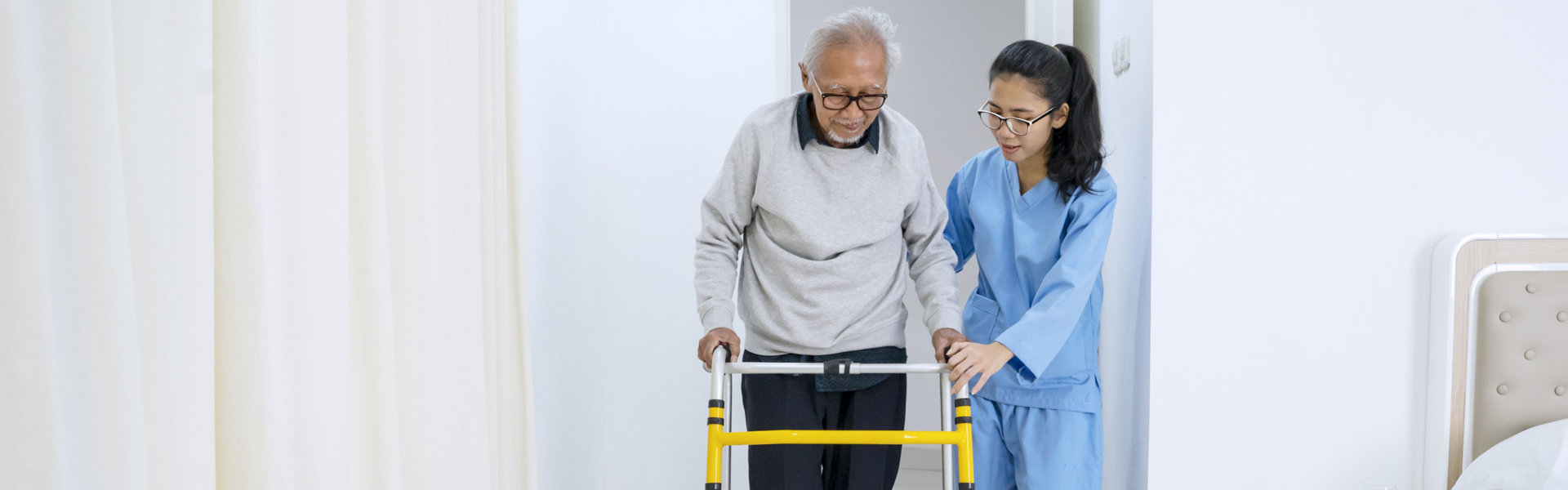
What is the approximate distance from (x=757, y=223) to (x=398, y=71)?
2.36 feet

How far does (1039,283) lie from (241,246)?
138cm

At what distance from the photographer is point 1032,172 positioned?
1.85 m

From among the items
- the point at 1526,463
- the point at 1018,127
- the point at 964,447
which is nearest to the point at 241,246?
the point at 964,447

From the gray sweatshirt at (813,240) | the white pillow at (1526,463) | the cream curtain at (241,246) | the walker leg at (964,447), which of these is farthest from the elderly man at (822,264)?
the white pillow at (1526,463)

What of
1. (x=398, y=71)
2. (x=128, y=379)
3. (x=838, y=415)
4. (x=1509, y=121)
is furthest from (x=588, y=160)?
(x=1509, y=121)

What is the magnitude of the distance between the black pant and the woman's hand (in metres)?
0.19

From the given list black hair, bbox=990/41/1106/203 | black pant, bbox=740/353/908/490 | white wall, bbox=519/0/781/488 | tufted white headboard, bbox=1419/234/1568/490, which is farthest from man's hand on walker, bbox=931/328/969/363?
white wall, bbox=519/0/781/488

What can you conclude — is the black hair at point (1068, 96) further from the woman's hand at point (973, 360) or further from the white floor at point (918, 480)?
the white floor at point (918, 480)

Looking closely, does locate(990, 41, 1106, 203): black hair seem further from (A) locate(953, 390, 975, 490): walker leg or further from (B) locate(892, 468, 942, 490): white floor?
(B) locate(892, 468, 942, 490): white floor

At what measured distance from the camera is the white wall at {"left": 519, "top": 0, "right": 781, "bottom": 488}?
2584mm

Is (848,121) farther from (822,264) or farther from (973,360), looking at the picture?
(973,360)

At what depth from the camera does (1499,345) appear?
1.71 meters

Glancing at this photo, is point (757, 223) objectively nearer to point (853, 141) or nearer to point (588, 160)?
point (853, 141)

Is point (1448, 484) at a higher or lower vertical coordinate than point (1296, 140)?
lower
